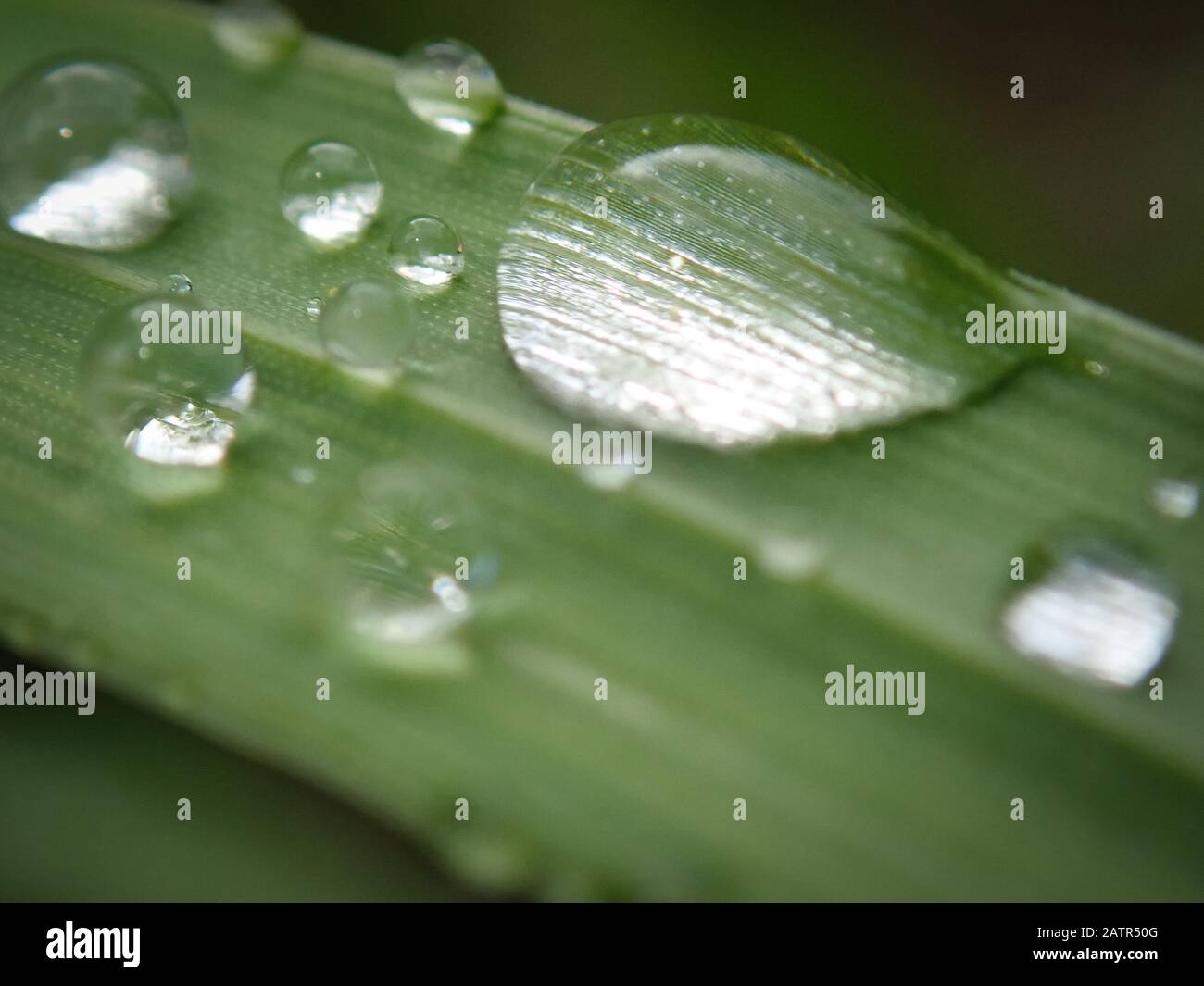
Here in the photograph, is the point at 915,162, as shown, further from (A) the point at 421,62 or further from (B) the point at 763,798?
(B) the point at 763,798

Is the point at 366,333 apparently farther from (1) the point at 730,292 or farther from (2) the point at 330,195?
(1) the point at 730,292

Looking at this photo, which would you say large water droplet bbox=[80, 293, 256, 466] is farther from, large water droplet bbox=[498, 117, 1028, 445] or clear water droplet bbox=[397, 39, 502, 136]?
clear water droplet bbox=[397, 39, 502, 136]

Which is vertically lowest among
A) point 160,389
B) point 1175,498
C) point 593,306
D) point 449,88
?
point 1175,498

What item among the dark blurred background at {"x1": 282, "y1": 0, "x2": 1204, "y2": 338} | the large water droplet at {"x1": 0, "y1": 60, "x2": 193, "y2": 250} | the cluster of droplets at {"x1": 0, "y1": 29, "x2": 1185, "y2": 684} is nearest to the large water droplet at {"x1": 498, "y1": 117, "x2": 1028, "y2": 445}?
the cluster of droplets at {"x1": 0, "y1": 29, "x2": 1185, "y2": 684}

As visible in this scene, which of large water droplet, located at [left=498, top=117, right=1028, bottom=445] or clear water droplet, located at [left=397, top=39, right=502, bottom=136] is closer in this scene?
large water droplet, located at [left=498, top=117, right=1028, bottom=445]

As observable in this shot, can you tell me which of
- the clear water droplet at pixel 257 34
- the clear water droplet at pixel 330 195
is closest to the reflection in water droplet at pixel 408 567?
the clear water droplet at pixel 330 195

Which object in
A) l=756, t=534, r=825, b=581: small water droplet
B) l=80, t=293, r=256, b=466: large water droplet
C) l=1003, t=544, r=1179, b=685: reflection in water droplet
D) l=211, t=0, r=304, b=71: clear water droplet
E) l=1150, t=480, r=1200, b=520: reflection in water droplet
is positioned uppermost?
l=211, t=0, r=304, b=71: clear water droplet

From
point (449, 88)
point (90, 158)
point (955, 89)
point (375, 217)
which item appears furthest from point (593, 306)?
point (955, 89)
